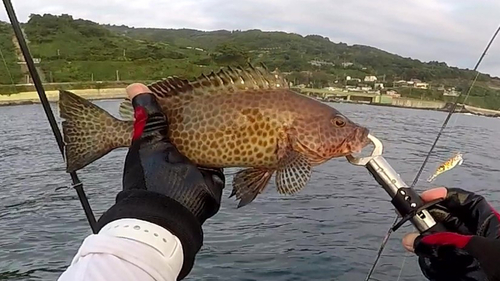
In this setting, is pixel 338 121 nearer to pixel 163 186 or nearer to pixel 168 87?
pixel 168 87

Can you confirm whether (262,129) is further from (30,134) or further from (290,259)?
(30,134)

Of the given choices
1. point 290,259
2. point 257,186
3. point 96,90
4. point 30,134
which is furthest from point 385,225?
point 96,90

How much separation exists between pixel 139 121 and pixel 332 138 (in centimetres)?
111

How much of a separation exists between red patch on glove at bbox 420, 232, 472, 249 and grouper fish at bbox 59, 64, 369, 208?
66 centimetres

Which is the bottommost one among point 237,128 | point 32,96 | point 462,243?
point 32,96

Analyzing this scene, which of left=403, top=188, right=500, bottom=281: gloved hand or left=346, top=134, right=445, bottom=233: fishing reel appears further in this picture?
left=346, top=134, right=445, bottom=233: fishing reel

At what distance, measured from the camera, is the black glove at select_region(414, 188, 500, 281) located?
2330mm

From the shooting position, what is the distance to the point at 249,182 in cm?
285

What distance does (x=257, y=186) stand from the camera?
2.84m

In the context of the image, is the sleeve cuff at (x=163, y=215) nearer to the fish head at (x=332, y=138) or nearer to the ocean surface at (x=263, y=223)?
the fish head at (x=332, y=138)

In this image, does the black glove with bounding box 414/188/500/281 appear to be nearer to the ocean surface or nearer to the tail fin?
the tail fin

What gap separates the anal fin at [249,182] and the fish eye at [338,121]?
455mm

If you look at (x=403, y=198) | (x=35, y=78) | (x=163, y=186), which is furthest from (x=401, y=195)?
(x=35, y=78)

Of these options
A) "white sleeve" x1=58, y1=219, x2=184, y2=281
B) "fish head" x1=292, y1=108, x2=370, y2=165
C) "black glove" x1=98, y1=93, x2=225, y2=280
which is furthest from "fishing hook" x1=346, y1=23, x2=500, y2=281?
"white sleeve" x1=58, y1=219, x2=184, y2=281
